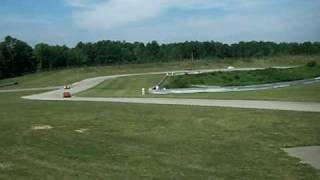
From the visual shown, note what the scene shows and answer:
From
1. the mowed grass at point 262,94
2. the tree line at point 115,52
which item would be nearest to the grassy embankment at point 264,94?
the mowed grass at point 262,94

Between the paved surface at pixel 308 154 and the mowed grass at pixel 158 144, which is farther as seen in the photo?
the paved surface at pixel 308 154

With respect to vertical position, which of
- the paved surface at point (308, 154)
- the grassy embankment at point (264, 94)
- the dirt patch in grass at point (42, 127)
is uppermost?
the dirt patch in grass at point (42, 127)

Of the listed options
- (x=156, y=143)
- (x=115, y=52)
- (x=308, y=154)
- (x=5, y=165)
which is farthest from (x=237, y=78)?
(x=115, y=52)

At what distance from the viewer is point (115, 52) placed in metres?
168

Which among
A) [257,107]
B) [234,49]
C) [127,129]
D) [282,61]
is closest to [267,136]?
[127,129]

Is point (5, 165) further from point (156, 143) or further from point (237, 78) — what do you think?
point (237, 78)

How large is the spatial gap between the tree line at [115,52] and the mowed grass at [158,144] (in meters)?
91.4

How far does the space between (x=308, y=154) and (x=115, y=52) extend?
156 metres

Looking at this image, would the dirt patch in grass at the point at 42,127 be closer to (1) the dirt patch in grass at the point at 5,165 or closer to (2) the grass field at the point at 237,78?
(1) the dirt patch in grass at the point at 5,165

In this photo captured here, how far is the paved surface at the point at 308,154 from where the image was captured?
509 inches

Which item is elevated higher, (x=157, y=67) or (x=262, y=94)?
(x=157, y=67)

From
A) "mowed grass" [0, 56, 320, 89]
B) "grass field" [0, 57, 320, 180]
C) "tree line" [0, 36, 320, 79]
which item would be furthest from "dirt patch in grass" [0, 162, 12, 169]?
"tree line" [0, 36, 320, 79]

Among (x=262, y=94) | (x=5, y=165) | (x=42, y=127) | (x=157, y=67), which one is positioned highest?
(x=5, y=165)

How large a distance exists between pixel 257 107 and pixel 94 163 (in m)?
17.0
